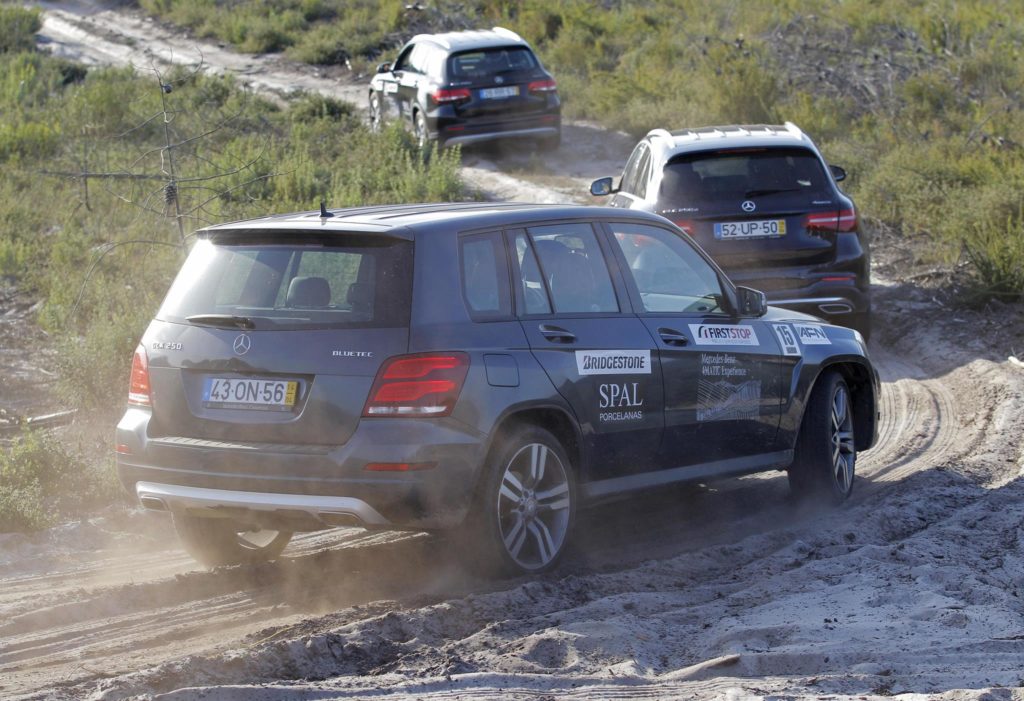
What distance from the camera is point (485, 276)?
232 inches

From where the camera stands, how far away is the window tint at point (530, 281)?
6055mm

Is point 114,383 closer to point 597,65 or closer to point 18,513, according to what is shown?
point 18,513

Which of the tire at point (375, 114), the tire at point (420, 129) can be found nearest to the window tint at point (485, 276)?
the tire at point (420, 129)

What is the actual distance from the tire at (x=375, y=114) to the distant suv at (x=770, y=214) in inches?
431

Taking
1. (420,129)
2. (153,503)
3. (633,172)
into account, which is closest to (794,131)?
(633,172)

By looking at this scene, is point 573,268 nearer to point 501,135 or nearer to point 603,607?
point 603,607

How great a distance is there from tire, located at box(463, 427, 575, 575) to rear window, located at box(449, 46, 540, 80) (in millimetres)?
13645

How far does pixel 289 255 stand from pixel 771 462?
304cm

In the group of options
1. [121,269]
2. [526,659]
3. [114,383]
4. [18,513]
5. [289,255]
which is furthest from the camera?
[121,269]

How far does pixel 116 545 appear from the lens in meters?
7.05

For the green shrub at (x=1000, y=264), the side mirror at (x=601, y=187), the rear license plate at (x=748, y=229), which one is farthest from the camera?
the green shrub at (x=1000, y=264)

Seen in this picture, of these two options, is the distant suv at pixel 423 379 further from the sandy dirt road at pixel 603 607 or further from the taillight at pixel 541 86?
the taillight at pixel 541 86

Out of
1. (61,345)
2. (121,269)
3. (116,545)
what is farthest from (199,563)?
(121,269)

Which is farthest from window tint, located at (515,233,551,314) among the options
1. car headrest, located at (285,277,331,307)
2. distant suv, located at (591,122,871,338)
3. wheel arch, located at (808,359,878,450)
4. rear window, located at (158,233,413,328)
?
distant suv, located at (591,122,871,338)
